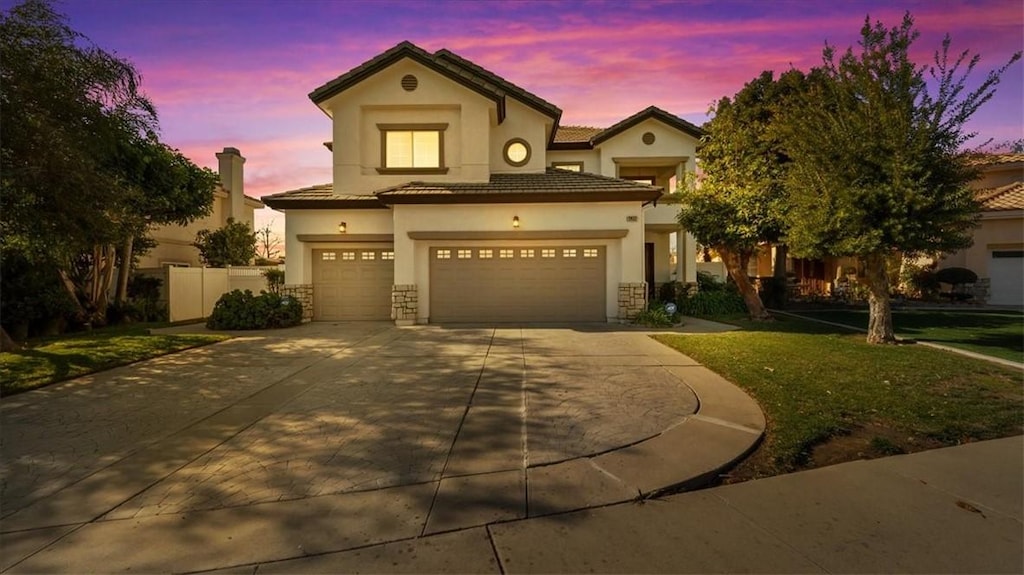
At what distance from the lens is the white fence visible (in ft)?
55.6

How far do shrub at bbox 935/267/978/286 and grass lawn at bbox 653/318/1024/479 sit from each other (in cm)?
1590

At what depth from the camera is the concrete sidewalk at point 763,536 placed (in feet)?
8.98

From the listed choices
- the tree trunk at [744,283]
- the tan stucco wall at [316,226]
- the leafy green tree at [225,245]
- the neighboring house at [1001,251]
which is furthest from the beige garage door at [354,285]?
the neighboring house at [1001,251]

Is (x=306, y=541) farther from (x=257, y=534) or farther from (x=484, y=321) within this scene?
(x=484, y=321)

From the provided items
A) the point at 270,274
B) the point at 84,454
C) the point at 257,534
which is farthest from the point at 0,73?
the point at 270,274

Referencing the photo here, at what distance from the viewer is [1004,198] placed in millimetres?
21469

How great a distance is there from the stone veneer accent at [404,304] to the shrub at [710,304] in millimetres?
9631

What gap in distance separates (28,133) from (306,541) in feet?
26.6

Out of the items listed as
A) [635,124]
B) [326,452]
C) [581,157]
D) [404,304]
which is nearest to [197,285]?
[404,304]

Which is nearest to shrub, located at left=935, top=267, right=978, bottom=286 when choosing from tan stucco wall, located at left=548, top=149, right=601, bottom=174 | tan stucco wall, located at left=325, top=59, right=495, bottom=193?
tan stucco wall, located at left=548, top=149, right=601, bottom=174

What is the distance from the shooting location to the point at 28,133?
279 inches

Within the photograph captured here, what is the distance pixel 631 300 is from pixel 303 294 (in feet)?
32.5

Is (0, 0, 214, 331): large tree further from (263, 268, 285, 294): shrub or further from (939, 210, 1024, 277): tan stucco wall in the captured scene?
(939, 210, 1024, 277): tan stucco wall

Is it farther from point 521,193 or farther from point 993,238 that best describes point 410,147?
point 993,238
